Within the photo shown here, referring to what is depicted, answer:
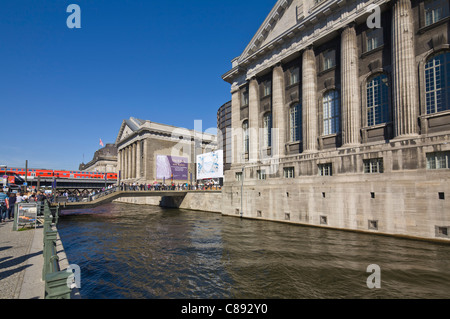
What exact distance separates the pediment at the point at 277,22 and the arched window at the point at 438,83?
13.6 m

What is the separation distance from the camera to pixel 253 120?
31766 millimetres

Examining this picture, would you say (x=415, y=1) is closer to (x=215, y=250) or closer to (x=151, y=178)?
(x=215, y=250)

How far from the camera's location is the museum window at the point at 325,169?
71.5ft

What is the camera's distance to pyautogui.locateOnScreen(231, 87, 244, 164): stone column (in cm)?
3384

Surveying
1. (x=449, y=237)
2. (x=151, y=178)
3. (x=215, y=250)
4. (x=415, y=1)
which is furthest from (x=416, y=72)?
(x=151, y=178)

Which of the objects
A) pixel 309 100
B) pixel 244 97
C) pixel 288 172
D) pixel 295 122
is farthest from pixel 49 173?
pixel 309 100

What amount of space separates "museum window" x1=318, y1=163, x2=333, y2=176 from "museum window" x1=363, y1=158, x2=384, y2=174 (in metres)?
3.08

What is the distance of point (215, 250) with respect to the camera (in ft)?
47.7

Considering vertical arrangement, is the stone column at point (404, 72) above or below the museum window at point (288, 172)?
above

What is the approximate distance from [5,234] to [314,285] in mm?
15923

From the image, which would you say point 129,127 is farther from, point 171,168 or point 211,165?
→ point 211,165

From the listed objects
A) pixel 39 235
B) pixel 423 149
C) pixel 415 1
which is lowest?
pixel 39 235

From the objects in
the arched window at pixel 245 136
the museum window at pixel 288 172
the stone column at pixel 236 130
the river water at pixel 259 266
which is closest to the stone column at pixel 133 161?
the stone column at pixel 236 130

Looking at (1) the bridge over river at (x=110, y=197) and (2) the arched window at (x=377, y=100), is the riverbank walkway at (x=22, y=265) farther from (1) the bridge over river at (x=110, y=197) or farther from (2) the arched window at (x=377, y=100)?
(2) the arched window at (x=377, y=100)
